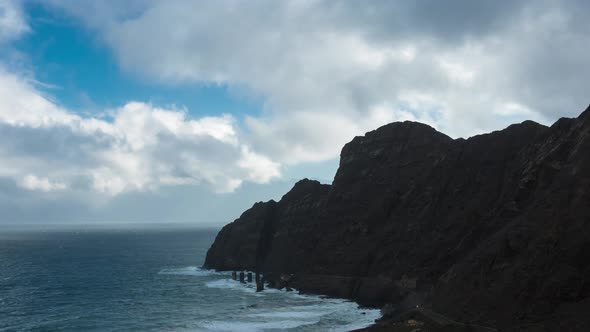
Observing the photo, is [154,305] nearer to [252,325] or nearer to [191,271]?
[252,325]

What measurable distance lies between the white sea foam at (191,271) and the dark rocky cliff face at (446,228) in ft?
16.2

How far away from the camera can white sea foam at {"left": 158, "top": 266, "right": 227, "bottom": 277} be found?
471 feet

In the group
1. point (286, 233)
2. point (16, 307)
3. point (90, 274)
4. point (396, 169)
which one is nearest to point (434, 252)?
point (396, 169)

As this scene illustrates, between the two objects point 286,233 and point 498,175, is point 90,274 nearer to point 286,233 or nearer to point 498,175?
point 286,233

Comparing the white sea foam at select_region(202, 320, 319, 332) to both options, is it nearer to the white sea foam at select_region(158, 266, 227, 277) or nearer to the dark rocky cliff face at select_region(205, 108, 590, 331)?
the dark rocky cliff face at select_region(205, 108, 590, 331)

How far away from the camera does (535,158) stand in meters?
86.4

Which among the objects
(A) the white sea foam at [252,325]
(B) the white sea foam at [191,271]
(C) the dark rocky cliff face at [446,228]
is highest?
(C) the dark rocky cliff face at [446,228]

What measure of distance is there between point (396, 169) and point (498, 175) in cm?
2568

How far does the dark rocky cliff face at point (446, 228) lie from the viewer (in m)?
60.8

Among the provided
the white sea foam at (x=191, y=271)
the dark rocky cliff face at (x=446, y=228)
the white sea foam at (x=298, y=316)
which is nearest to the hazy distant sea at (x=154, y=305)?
the white sea foam at (x=298, y=316)

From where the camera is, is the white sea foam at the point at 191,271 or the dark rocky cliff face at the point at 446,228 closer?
the dark rocky cliff face at the point at 446,228

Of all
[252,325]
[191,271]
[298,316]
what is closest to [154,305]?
[252,325]

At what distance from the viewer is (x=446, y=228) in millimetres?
98125

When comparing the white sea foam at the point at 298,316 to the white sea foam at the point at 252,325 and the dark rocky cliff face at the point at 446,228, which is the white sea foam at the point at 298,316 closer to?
the white sea foam at the point at 252,325
